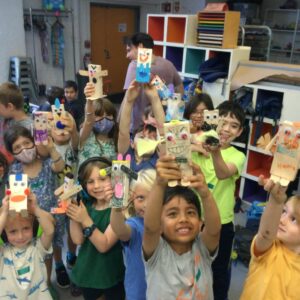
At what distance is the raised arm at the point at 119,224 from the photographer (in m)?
1.23

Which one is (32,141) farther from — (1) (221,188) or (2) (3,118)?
(1) (221,188)

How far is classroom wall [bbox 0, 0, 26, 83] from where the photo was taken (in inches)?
192

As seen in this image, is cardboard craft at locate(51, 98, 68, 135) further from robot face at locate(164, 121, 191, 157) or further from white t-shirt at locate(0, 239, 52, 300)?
robot face at locate(164, 121, 191, 157)

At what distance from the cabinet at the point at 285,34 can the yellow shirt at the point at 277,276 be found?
668cm

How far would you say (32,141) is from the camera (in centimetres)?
187

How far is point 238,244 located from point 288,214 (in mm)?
1506

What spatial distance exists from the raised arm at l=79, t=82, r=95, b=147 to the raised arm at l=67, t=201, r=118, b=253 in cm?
73

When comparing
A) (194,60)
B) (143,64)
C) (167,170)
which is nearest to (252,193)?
(194,60)

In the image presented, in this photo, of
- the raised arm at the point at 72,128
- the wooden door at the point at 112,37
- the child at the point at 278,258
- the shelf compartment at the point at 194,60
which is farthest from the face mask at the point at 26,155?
the wooden door at the point at 112,37

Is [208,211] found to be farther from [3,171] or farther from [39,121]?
[3,171]

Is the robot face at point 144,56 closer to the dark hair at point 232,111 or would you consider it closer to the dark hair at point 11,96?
the dark hair at point 232,111

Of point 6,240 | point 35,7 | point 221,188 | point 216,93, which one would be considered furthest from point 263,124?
point 35,7

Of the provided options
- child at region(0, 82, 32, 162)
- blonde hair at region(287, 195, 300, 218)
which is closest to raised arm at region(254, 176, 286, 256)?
blonde hair at region(287, 195, 300, 218)

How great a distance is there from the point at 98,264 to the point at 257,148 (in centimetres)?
216
